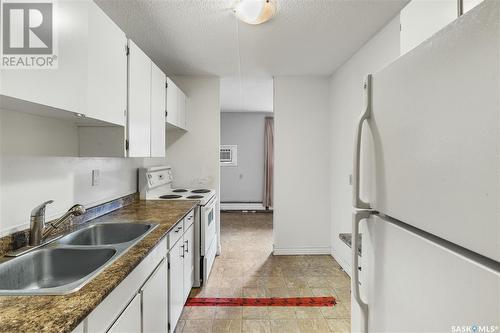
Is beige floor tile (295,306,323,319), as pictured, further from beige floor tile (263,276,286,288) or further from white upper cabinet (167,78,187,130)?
white upper cabinet (167,78,187,130)

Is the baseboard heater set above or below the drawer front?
below

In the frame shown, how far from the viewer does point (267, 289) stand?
2684 millimetres

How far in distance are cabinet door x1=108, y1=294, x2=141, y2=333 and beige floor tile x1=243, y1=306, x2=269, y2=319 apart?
1.19 metres

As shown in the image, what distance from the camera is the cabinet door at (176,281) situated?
1839 millimetres

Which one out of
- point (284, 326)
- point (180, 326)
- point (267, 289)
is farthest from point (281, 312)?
point (180, 326)

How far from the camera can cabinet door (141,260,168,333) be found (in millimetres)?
1363

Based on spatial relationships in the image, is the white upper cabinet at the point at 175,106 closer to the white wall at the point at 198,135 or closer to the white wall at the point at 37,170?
the white wall at the point at 198,135

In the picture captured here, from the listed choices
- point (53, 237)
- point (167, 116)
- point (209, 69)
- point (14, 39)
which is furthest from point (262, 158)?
point (14, 39)

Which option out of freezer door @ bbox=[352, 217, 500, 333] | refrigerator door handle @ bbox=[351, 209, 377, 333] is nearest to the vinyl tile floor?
refrigerator door handle @ bbox=[351, 209, 377, 333]

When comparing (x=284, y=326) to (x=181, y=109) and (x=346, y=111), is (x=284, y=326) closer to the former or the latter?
(x=346, y=111)

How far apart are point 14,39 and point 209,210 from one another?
232 cm

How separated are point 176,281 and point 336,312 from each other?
141cm

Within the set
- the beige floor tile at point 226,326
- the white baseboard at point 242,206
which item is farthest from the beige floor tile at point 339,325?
the white baseboard at point 242,206

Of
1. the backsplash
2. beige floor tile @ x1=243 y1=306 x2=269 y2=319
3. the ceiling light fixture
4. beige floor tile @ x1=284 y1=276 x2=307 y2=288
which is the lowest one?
beige floor tile @ x1=243 y1=306 x2=269 y2=319
